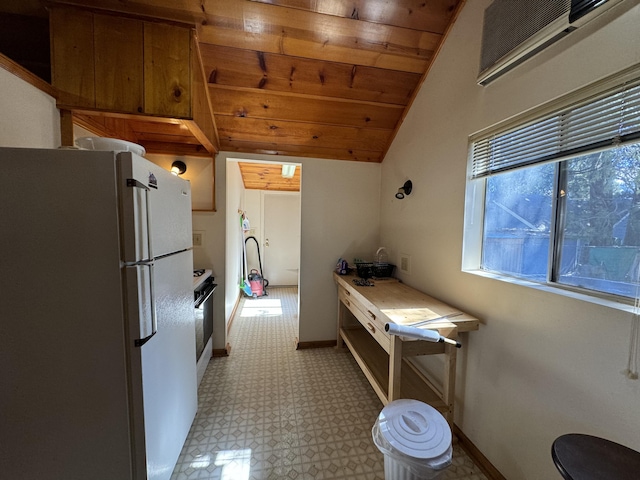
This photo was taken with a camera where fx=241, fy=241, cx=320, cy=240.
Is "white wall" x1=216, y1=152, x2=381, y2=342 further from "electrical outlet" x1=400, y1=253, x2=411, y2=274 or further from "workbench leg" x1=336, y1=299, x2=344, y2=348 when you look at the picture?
"electrical outlet" x1=400, y1=253, x2=411, y2=274

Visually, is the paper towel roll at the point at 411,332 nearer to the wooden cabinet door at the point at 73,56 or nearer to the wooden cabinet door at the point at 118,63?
the wooden cabinet door at the point at 118,63

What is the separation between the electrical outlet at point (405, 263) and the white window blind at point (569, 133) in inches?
38.0

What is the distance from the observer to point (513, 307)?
1.25 m

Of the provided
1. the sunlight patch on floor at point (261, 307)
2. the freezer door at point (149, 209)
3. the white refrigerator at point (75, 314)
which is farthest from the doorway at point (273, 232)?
the white refrigerator at point (75, 314)

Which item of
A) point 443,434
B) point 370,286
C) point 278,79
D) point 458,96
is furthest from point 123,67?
point 443,434

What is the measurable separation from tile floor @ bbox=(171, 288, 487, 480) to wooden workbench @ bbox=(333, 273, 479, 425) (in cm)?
30

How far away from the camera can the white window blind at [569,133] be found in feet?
2.87

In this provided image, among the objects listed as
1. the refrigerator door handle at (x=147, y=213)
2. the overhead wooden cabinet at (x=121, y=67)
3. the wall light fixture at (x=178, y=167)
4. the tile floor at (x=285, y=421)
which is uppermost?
the overhead wooden cabinet at (x=121, y=67)

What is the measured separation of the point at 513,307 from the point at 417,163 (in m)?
1.32

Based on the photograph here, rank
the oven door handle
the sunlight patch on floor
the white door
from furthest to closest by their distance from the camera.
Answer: the white door, the sunlight patch on floor, the oven door handle

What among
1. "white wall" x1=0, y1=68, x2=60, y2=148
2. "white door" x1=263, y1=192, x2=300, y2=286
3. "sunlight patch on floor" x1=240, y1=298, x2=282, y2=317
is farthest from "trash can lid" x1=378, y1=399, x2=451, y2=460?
"white door" x1=263, y1=192, x2=300, y2=286

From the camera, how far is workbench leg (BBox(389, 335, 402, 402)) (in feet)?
4.58

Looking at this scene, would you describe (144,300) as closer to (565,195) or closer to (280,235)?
(565,195)

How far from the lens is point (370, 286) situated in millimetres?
2143
